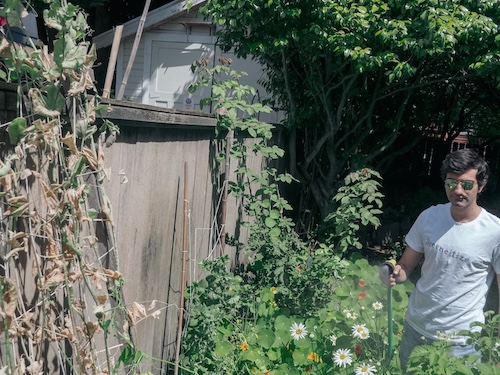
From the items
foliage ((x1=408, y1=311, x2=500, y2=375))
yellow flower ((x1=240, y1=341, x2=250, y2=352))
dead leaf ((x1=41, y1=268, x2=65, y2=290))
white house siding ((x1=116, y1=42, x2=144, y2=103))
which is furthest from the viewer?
white house siding ((x1=116, y1=42, x2=144, y2=103))

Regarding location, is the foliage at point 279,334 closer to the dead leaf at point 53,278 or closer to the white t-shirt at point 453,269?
the white t-shirt at point 453,269

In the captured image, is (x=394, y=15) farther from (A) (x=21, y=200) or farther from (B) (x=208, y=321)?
(A) (x=21, y=200)

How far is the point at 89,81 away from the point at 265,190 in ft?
10.9

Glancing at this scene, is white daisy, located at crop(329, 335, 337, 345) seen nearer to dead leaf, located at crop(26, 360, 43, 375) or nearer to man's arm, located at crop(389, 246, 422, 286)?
man's arm, located at crop(389, 246, 422, 286)

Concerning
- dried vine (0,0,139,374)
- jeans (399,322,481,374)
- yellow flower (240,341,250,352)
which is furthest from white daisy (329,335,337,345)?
dried vine (0,0,139,374)

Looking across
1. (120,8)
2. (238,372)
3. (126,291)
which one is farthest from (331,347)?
(120,8)

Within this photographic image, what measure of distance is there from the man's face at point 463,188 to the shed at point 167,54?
32.2 ft

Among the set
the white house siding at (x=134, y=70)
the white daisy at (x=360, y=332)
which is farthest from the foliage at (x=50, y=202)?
the white house siding at (x=134, y=70)

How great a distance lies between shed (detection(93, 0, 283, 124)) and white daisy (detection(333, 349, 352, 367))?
955 cm

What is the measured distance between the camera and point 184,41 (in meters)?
13.1

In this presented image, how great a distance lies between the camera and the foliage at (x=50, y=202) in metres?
2.25

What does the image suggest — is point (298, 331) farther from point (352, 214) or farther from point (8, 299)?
point (352, 214)

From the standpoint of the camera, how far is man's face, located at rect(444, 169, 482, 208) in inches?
127

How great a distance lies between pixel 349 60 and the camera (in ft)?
22.9
